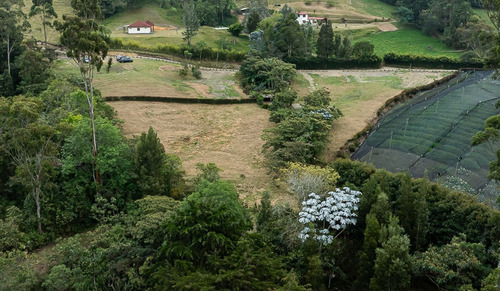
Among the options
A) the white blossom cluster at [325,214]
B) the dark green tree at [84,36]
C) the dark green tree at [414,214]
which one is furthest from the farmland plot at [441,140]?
the dark green tree at [84,36]

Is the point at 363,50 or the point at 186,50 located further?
the point at 186,50

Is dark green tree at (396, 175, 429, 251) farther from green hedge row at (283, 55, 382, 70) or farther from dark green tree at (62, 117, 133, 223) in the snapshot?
green hedge row at (283, 55, 382, 70)

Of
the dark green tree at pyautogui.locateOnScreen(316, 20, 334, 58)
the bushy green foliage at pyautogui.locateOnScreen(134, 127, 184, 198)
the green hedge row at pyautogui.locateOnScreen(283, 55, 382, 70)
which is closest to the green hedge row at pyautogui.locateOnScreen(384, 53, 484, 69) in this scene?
the green hedge row at pyautogui.locateOnScreen(283, 55, 382, 70)

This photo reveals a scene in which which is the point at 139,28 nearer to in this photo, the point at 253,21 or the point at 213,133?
the point at 253,21

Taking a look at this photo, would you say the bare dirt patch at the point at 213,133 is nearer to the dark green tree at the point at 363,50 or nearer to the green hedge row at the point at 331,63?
the green hedge row at the point at 331,63

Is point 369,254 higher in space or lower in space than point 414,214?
lower

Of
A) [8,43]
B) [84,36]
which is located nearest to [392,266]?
[84,36]

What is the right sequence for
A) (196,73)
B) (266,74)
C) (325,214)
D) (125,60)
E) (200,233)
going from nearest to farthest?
(200,233) < (325,214) < (266,74) < (196,73) < (125,60)
